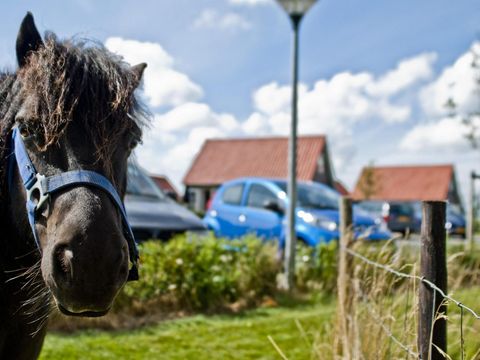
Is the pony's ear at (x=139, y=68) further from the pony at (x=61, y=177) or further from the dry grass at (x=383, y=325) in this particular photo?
the dry grass at (x=383, y=325)

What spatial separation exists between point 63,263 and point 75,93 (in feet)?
2.51

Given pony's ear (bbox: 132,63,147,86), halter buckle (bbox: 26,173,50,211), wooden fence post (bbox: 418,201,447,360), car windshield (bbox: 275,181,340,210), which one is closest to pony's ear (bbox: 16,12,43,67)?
pony's ear (bbox: 132,63,147,86)

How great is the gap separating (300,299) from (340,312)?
3.13m

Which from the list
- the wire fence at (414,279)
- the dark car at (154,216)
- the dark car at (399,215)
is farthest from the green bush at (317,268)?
the dark car at (399,215)

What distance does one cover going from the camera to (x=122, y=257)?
172 centimetres

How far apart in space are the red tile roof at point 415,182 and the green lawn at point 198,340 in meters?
39.5

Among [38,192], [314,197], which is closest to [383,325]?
[38,192]

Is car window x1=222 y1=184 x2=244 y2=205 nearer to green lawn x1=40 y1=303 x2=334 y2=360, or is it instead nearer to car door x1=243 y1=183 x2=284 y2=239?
car door x1=243 y1=183 x2=284 y2=239

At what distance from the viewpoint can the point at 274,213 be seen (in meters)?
8.66

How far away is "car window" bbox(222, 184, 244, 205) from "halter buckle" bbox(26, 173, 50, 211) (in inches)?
297

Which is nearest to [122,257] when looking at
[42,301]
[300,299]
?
[42,301]

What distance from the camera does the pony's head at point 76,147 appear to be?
1.67 m

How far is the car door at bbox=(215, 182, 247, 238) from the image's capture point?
920 centimetres

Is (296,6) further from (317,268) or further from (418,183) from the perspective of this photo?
(418,183)
